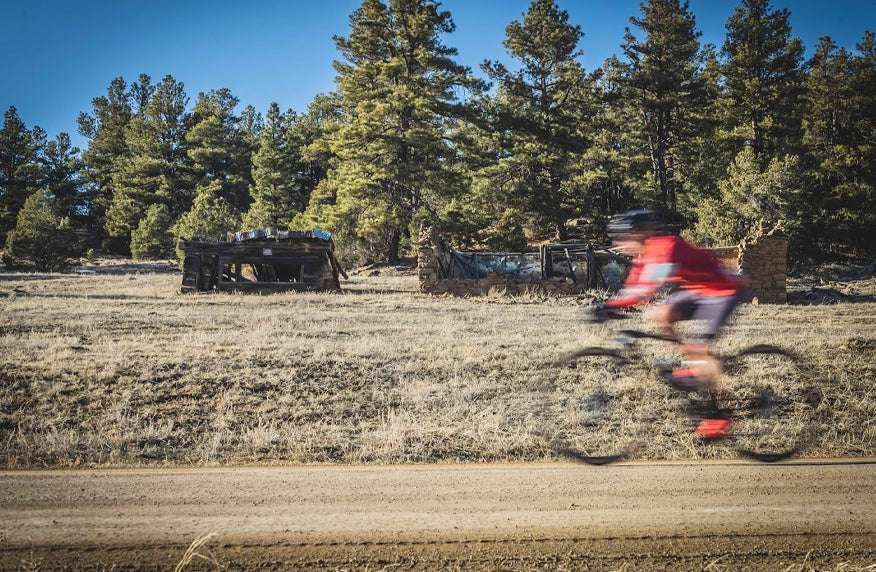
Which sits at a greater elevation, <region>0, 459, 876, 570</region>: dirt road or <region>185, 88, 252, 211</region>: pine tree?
<region>185, 88, 252, 211</region>: pine tree

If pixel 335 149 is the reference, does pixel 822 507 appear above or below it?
below

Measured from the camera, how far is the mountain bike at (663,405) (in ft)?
18.4

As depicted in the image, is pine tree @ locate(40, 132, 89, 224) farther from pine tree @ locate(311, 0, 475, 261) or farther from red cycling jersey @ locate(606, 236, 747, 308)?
red cycling jersey @ locate(606, 236, 747, 308)

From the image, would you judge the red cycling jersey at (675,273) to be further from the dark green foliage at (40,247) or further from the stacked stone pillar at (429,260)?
the dark green foliage at (40,247)

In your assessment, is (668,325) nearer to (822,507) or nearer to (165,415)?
(822,507)

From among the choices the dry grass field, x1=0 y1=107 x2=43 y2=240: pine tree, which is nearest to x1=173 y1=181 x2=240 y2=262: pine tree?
the dry grass field

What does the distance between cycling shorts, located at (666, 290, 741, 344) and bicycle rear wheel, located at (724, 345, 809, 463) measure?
464 millimetres

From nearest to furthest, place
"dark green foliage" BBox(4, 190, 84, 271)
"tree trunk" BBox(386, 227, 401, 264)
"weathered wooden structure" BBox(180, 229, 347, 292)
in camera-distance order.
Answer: "weathered wooden structure" BBox(180, 229, 347, 292) < "dark green foliage" BBox(4, 190, 84, 271) < "tree trunk" BBox(386, 227, 401, 264)

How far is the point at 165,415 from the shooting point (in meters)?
8.27

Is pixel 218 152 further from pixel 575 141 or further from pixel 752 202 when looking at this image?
pixel 752 202

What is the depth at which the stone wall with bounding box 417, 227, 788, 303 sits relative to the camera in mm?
A: 20188

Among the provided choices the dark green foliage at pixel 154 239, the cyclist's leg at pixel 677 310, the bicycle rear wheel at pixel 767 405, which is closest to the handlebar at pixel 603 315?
the cyclist's leg at pixel 677 310

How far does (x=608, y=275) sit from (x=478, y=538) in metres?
20.6

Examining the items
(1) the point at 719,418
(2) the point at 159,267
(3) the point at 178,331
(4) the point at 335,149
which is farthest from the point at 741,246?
(2) the point at 159,267
